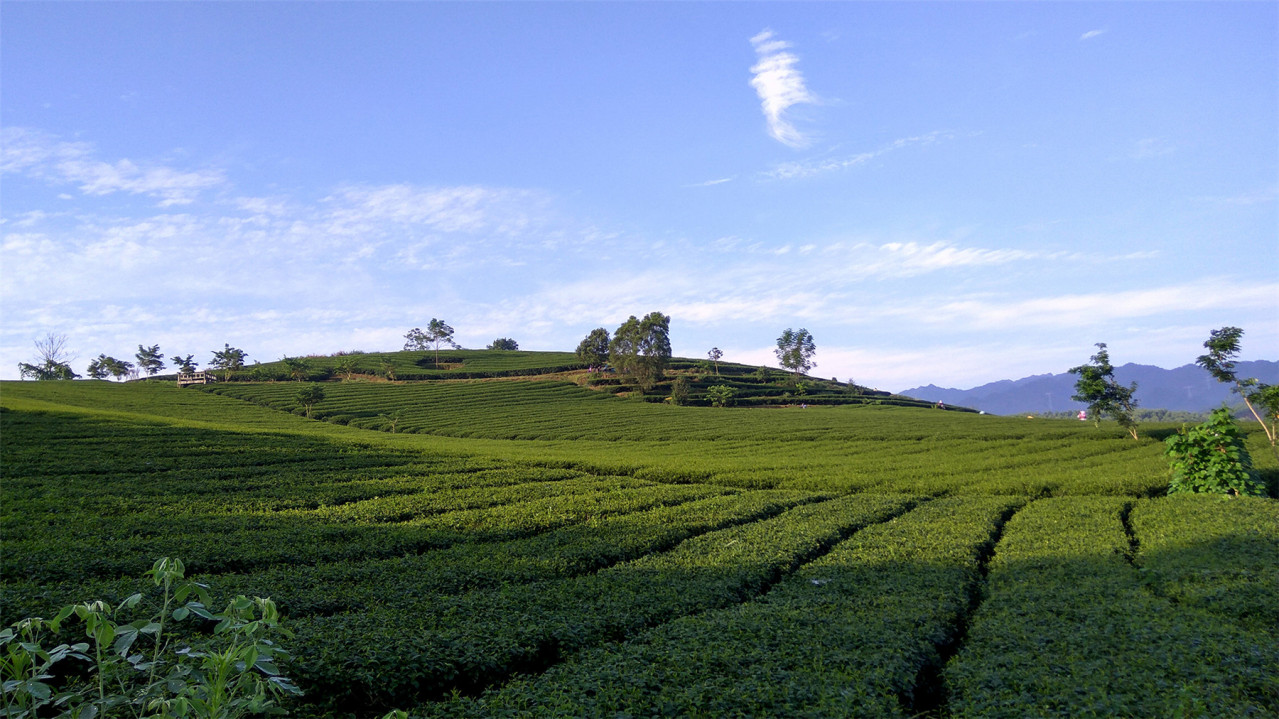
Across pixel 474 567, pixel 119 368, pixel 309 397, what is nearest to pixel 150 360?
pixel 119 368

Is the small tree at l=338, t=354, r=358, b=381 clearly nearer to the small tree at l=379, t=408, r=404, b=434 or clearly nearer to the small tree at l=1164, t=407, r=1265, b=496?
the small tree at l=379, t=408, r=404, b=434

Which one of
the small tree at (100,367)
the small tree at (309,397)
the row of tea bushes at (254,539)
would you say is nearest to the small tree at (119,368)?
the small tree at (100,367)

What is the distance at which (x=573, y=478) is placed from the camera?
26969 millimetres

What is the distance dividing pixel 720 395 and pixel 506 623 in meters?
75.8

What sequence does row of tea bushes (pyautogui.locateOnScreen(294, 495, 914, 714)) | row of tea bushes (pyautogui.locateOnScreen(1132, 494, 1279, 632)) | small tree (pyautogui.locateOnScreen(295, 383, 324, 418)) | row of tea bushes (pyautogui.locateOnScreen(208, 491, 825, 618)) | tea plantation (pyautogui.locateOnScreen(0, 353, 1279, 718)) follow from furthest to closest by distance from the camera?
small tree (pyautogui.locateOnScreen(295, 383, 324, 418)), row of tea bushes (pyautogui.locateOnScreen(208, 491, 825, 618)), row of tea bushes (pyautogui.locateOnScreen(1132, 494, 1279, 632)), row of tea bushes (pyautogui.locateOnScreen(294, 495, 914, 714)), tea plantation (pyautogui.locateOnScreen(0, 353, 1279, 718))

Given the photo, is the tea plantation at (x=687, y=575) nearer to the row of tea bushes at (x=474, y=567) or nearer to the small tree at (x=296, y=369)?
the row of tea bushes at (x=474, y=567)

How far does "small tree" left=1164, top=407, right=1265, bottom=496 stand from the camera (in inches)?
794

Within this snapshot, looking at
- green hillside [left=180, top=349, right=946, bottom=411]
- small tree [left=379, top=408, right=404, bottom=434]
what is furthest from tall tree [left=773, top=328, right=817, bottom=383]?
small tree [left=379, top=408, right=404, bottom=434]

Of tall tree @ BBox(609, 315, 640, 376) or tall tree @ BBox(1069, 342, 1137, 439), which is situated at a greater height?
tall tree @ BBox(609, 315, 640, 376)

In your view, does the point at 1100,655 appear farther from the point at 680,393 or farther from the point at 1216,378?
the point at 680,393

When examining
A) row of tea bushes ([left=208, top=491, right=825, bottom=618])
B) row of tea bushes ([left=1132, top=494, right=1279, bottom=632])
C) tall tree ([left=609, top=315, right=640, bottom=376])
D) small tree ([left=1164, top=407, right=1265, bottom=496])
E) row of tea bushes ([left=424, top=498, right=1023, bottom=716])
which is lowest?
row of tea bushes ([left=208, top=491, right=825, bottom=618])

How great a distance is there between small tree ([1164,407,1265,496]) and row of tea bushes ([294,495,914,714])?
16.2 m

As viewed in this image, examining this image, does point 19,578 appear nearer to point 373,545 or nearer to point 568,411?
point 373,545

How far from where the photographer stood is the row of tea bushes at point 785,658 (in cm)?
662
